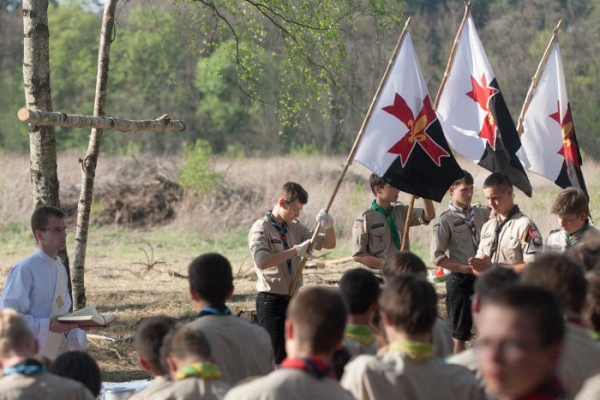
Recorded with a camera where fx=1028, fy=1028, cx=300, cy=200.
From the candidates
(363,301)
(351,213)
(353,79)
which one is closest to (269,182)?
(351,213)

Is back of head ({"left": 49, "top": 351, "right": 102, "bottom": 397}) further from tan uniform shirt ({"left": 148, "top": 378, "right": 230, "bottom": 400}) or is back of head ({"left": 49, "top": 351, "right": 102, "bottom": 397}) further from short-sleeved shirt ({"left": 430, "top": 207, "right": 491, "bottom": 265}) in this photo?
short-sleeved shirt ({"left": 430, "top": 207, "right": 491, "bottom": 265})

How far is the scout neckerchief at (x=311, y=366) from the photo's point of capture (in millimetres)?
3754

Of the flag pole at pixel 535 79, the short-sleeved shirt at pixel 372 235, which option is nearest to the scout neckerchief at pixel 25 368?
the short-sleeved shirt at pixel 372 235

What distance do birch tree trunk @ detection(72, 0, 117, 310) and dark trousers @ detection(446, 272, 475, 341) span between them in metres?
4.31

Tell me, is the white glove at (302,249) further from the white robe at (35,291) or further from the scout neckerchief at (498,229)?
the white robe at (35,291)

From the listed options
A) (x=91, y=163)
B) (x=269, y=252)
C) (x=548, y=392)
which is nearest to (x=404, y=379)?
(x=548, y=392)

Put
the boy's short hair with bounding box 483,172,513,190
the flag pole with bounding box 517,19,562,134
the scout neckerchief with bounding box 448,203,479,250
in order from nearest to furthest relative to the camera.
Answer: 1. the boy's short hair with bounding box 483,172,513,190
2. the scout neckerchief with bounding box 448,203,479,250
3. the flag pole with bounding box 517,19,562,134

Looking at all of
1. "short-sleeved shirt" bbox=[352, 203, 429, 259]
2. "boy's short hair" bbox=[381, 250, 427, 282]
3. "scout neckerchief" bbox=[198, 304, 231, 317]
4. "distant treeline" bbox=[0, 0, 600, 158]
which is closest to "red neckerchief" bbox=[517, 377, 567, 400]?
"scout neckerchief" bbox=[198, 304, 231, 317]

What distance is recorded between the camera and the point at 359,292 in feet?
16.9

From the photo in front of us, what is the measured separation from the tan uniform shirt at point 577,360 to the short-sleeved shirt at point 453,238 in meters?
4.75

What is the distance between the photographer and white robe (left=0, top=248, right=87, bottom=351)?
6.93m

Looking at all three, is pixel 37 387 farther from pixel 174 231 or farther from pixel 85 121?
pixel 174 231

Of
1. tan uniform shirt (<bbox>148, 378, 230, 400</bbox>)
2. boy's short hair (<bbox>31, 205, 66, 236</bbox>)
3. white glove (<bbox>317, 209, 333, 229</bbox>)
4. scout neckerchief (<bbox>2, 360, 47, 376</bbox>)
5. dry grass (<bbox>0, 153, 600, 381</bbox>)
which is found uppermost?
boy's short hair (<bbox>31, 205, 66, 236</bbox>)

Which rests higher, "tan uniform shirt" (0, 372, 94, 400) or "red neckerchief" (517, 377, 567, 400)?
"red neckerchief" (517, 377, 567, 400)
